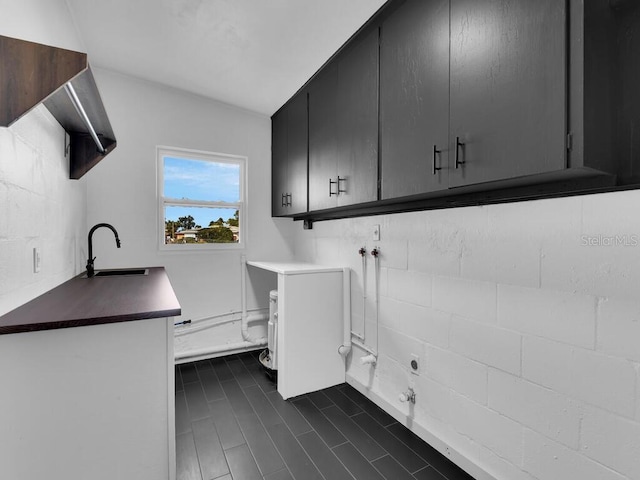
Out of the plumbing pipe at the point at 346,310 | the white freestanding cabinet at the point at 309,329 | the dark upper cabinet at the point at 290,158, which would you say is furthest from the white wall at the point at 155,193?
the plumbing pipe at the point at 346,310

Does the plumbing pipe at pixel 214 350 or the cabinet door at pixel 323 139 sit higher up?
the cabinet door at pixel 323 139

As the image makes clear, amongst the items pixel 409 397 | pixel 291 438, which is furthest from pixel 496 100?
pixel 291 438

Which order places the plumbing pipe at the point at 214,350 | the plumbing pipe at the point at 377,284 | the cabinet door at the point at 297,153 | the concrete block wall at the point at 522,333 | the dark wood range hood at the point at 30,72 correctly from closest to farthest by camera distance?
the dark wood range hood at the point at 30,72 → the concrete block wall at the point at 522,333 → the plumbing pipe at the point at 377,284 → the cabinet door at the point at 297,153 → the plumbing pipe at the point at 214,350

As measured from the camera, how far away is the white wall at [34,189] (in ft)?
4.10

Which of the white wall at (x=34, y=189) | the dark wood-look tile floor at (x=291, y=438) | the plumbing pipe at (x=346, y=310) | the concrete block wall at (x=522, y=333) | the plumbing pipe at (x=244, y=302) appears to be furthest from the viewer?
the plumbing pipe at (x=244, y=302)

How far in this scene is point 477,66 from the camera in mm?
1280

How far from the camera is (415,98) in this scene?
1.60 m

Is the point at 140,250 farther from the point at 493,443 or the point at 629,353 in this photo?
the point at 629,353

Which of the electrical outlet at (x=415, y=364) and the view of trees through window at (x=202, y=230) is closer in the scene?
the electrical outlet at (x=415, y=364)

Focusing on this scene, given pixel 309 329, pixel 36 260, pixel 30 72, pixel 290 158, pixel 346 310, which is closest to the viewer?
pixel 30 72

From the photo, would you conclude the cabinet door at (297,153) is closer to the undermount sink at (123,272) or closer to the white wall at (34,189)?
the undermount sink at (123,272)

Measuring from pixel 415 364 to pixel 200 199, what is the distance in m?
2.51

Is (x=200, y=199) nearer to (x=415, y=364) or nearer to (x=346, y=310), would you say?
(x=346, y=310)

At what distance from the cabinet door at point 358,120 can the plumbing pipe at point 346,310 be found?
2.20 feet
